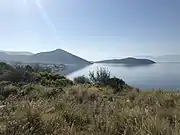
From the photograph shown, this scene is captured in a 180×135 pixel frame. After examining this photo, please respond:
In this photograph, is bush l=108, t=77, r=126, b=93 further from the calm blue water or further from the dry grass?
the dry grass

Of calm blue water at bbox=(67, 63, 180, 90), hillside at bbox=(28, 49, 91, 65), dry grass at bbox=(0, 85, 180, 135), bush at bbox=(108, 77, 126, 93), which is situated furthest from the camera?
hillside at bbox=(28, 49, 91, 65)

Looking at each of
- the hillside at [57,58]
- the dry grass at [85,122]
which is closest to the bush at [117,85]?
the dry grass at [85,122]

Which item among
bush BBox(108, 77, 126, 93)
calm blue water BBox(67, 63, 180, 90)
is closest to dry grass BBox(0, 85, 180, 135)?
bush BBox(108, 77, 126, 93)

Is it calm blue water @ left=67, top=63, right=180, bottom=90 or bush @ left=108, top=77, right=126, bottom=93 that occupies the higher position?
bush @ left=108, top=77, right=126, bottom=93

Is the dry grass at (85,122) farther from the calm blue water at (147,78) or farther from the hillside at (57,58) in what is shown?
the hillside at (57,58)

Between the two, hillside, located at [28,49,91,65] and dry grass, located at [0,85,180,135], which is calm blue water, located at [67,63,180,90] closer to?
dry grass, located at [0,85,180,135]

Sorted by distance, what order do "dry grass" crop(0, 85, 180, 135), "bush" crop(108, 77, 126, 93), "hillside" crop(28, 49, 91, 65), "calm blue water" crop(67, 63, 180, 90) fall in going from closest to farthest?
"dry grass" crop(0, 85, 180, 135), "bush" crop(108, 77, 126, 93), "calm blue water" crop(67, 63, 180, 90), "hillside" crop(28, 49, 91, 65)

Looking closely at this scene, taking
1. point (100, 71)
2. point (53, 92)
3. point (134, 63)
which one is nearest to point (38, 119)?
A: point (53, 92)

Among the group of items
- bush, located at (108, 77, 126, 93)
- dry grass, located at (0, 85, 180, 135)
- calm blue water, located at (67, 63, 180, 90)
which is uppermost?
dry grass, located at (0, 85, 180, 135)

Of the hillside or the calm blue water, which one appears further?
the hillside

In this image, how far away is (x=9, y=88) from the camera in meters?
13.8

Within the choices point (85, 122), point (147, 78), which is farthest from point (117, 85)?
point (147, 78)

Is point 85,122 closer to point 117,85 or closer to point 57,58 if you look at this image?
point 117,85

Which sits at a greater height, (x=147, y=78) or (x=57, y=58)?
(x=57, y=58)
